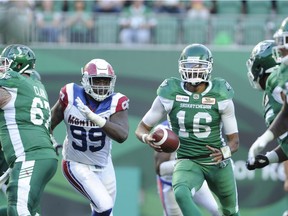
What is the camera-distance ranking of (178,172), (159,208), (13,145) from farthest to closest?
(159,208) → (178,172) → (13,145)

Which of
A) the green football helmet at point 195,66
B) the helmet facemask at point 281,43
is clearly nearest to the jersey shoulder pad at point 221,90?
the green football helmet at point 195,66

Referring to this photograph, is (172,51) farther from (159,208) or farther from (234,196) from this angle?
(234,196)

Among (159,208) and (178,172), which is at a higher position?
(178,172)

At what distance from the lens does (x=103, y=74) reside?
28.1 feet

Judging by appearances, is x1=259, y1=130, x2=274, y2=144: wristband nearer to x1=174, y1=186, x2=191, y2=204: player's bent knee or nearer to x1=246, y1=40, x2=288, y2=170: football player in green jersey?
x1=246, y1=40, x2=288, y2=170: football player in green jersey

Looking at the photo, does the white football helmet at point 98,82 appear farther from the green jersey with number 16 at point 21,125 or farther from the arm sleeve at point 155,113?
the green jersey with number 16 at point 21,125

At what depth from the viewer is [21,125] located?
7848mm

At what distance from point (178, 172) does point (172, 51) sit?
4.86 meters

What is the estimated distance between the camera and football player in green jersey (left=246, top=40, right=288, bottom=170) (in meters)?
8.07

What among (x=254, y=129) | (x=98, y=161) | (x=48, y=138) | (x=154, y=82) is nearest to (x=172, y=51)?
(x=154, y=82)

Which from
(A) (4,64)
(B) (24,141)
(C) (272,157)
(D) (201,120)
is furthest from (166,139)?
(A) (4,64)

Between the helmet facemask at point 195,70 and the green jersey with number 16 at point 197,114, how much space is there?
11 centimetres

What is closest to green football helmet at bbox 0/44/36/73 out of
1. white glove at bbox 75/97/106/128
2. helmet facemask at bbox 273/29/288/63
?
white glove at bbox 75/97/106/128

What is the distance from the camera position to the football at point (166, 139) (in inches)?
321
